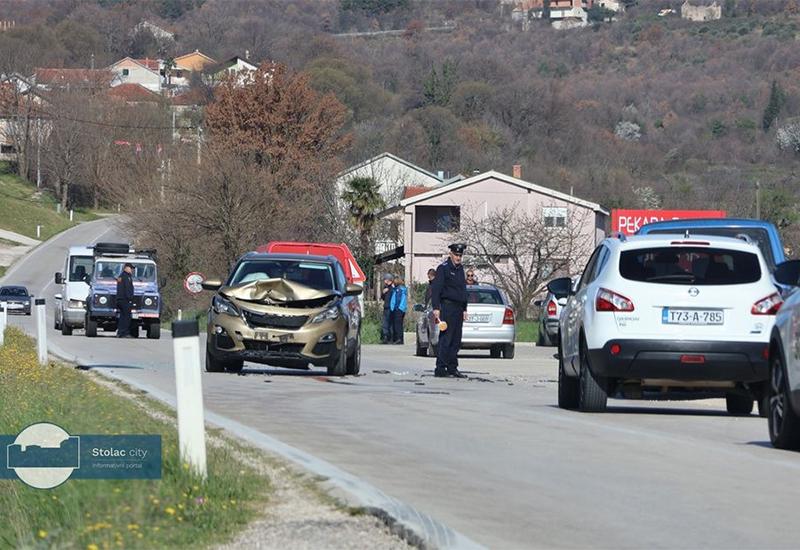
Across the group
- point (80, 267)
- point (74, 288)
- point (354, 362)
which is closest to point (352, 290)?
point (354, 362)

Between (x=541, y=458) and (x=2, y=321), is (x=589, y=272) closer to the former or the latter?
(x=541, y=458)

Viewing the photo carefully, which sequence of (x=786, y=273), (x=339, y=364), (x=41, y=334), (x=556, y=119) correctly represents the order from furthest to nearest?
(x=556, y=119), (x=41, y=334), (x=339, y=364), (x=786, y=273)

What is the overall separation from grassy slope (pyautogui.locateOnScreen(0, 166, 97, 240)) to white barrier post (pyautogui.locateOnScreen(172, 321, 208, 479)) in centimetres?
10011

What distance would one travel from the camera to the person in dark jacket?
3719 centimetres

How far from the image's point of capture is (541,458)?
38.1 ft

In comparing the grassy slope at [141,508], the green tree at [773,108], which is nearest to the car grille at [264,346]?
the grassy slope at [141,508]

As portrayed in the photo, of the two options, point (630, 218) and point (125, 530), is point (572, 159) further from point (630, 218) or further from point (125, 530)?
point (125, 530)

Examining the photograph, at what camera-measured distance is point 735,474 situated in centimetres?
1089

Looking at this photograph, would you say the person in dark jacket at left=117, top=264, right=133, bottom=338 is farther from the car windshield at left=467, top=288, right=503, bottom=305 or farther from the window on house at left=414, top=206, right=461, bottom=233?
the window on house at left=414, top=206, right=461, bottom=233

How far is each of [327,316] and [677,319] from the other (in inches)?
312

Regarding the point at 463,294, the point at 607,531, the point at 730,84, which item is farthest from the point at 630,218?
the point at 730,84

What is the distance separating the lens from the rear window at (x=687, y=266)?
15.4 metres

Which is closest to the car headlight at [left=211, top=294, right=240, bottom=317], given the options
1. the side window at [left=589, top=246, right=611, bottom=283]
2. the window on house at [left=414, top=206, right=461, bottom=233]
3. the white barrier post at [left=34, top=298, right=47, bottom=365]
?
the white barrier post at [left=34, top=298, right=47, bottom=365]

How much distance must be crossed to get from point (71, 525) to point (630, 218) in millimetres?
54534
